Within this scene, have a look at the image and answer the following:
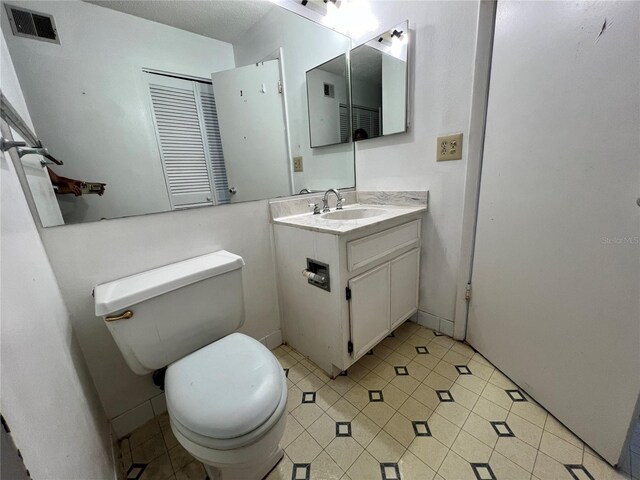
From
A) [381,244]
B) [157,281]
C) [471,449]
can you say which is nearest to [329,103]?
[381,244]

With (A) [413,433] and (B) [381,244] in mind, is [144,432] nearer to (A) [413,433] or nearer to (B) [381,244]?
(A) [413,433]

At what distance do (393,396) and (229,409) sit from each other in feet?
2.65

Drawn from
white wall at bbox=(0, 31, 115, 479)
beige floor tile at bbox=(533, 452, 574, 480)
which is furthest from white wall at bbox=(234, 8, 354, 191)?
beige floor tile at bbox=(533, 452, 574, 480)

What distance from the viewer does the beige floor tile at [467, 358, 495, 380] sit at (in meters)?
1.28

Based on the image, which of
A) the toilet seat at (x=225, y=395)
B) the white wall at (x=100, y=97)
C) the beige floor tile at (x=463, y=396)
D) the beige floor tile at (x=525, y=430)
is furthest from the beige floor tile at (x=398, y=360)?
the white wall at (x=100, y=97)

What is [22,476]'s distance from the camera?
0.33 meters

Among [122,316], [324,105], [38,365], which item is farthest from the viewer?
[324,105]

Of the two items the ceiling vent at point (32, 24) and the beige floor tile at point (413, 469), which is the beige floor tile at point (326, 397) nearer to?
the beige floor tile at point (413, 469)

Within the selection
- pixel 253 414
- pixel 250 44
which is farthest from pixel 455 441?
pixel 250 44

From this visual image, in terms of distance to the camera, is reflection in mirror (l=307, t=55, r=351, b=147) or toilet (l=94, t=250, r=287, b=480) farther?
reflection in mirror (l=307, t=55, r=351, b=147)

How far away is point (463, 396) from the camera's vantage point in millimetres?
1173

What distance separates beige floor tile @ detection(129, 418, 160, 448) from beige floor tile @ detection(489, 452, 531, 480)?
1302mm

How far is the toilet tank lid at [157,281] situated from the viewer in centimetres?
80

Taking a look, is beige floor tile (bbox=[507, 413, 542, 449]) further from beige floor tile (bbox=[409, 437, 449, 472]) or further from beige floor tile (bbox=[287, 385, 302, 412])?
beige floor tile (bbox=[287, 385, 302, 412])
